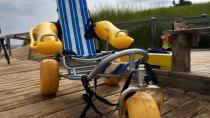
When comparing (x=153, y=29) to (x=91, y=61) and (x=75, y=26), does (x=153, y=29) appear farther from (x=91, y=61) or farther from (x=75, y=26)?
(x=91, y=61)

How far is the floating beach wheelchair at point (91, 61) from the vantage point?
7.82 ft

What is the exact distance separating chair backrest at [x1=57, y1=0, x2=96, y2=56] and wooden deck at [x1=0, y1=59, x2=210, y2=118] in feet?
1.70

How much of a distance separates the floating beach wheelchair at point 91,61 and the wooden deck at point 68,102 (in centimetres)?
20

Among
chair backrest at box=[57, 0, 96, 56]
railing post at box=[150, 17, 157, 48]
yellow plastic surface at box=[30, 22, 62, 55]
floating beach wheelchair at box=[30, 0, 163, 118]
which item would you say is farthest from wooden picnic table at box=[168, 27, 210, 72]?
railing post at box=[150, 17, 157, 48]

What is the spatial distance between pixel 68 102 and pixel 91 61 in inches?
26.1

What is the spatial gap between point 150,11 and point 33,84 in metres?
8.48

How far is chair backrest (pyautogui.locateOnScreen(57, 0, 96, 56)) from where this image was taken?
15.1 ft

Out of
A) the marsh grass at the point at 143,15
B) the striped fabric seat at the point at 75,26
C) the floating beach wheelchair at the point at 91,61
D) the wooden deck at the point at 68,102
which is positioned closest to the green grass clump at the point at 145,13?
Answer: the marsh grass at the point at 143,15

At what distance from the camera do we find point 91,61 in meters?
4.23

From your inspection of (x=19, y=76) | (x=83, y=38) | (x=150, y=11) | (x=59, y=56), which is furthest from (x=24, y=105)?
(x=150, y=11)

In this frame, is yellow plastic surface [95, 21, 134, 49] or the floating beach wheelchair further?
yellow plastic surface [95, 21, 134, 49]

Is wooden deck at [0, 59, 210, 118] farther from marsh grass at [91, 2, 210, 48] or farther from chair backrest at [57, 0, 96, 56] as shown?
marsh grass at [91, 2, 210, 48]

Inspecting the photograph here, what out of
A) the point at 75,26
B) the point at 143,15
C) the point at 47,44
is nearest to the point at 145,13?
the point at 143,15

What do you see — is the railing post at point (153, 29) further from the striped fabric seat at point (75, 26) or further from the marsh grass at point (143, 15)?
the striped fabric seat at point (75, 26)
